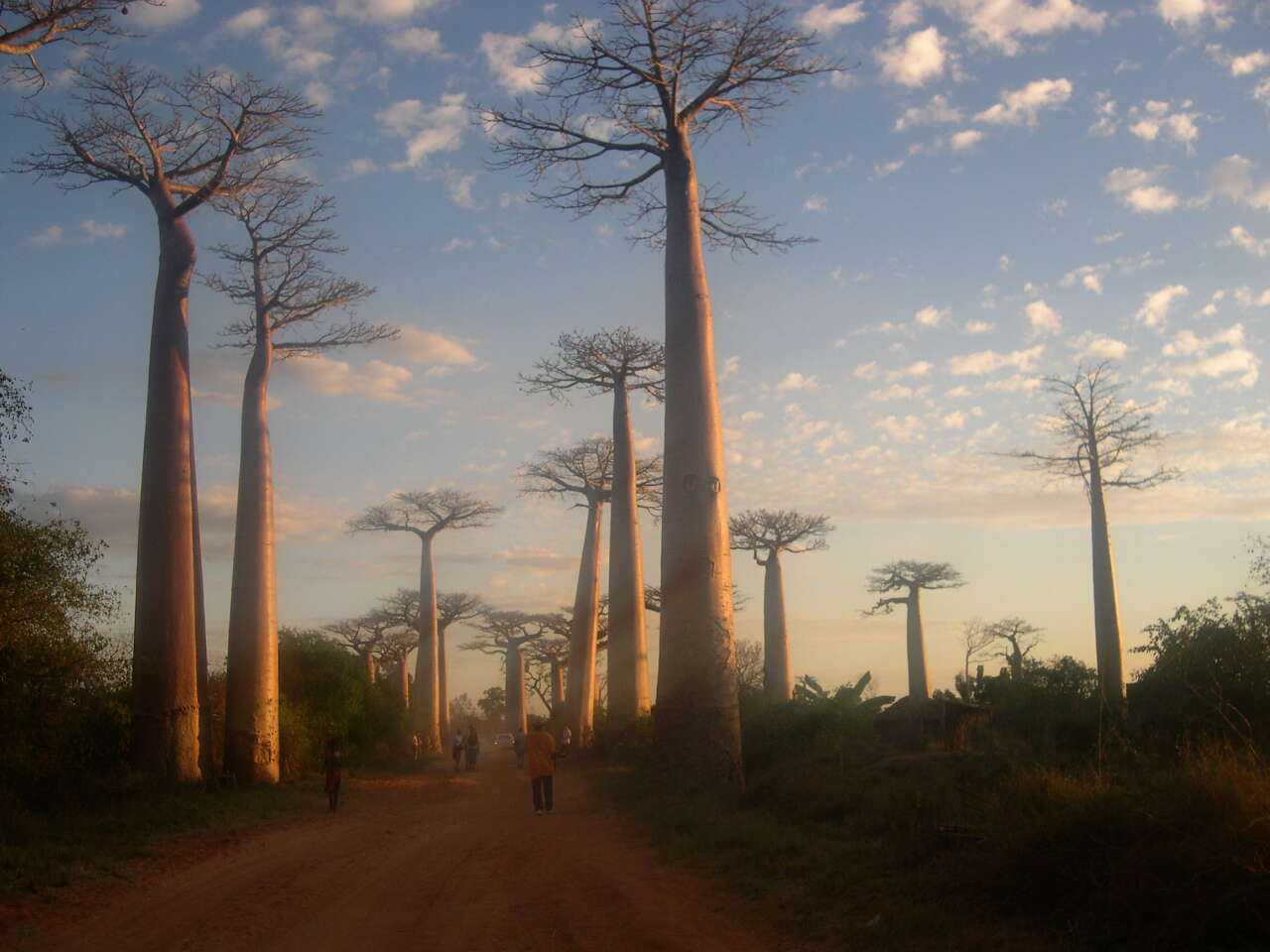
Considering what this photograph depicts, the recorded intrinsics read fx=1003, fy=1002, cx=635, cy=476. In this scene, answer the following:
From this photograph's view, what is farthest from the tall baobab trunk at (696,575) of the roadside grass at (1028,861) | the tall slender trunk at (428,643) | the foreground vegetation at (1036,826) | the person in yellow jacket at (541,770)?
the tall slender trunk at (428,643)

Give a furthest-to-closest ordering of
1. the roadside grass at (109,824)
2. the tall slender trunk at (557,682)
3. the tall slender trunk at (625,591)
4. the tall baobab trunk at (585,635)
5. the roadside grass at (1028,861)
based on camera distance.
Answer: the tall slender trunk at (557,682) → the tall baobab trunk at (585,635) → the tall slender trunk at (625,591) → the roadside grass at (109,824) → the roadside grass at (1028,861)

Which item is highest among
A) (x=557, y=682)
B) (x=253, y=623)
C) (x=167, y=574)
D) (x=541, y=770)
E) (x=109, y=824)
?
(x=167, y=574)

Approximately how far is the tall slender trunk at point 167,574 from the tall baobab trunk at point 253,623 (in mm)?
1054

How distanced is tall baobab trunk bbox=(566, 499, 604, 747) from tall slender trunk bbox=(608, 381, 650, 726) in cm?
449

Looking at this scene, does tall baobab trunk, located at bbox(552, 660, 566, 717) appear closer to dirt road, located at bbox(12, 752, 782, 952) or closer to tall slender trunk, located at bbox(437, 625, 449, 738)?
tall slender trunk, located at bbox(437, 625, 449, 738)

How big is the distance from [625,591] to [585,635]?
18.4ft

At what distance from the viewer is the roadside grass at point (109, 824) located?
701 centimetres

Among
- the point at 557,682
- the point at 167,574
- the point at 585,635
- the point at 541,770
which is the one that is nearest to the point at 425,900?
the point at 541,770

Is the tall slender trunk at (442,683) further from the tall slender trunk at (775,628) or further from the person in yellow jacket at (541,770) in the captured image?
the person in yellow jacket at (541,770)

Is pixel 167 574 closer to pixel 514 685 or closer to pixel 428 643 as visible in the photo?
pixel 428 643

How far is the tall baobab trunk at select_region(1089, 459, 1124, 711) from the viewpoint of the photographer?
62.7 feet

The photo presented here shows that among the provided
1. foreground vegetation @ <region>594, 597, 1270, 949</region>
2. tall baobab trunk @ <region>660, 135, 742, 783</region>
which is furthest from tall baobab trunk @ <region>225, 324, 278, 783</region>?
tall baobab trunk @ <region>660, 135, 742, 783</region>

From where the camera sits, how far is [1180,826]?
4320 millimetres

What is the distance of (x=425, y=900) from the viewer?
6.09 m
